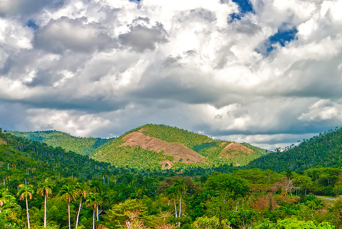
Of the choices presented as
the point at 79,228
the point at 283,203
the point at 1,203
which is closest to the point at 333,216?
the point at 283,203

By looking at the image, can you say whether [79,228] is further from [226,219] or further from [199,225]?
[226,219]

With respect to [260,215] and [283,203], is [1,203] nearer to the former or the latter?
[260,215]

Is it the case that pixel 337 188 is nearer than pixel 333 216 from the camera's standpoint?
No

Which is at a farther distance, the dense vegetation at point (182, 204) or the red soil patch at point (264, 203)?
the red soil patch at point (264, 203)

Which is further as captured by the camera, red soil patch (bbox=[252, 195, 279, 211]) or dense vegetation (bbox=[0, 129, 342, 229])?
red soil patch (bbox=[252, 195, 279, 211])

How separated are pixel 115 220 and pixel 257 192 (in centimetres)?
7142

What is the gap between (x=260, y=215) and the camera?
89125mm

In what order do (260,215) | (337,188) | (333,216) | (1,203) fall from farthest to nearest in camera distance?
(337,188) → (260,215) → (1,203) → (333,216)

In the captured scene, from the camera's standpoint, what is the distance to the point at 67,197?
81438 mm

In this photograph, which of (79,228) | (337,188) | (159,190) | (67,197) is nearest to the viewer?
(79,228)

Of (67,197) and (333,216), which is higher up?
(67,197)

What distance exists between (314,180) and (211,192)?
63.8m

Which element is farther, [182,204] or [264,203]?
[182,204]

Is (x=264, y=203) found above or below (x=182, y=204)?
below
